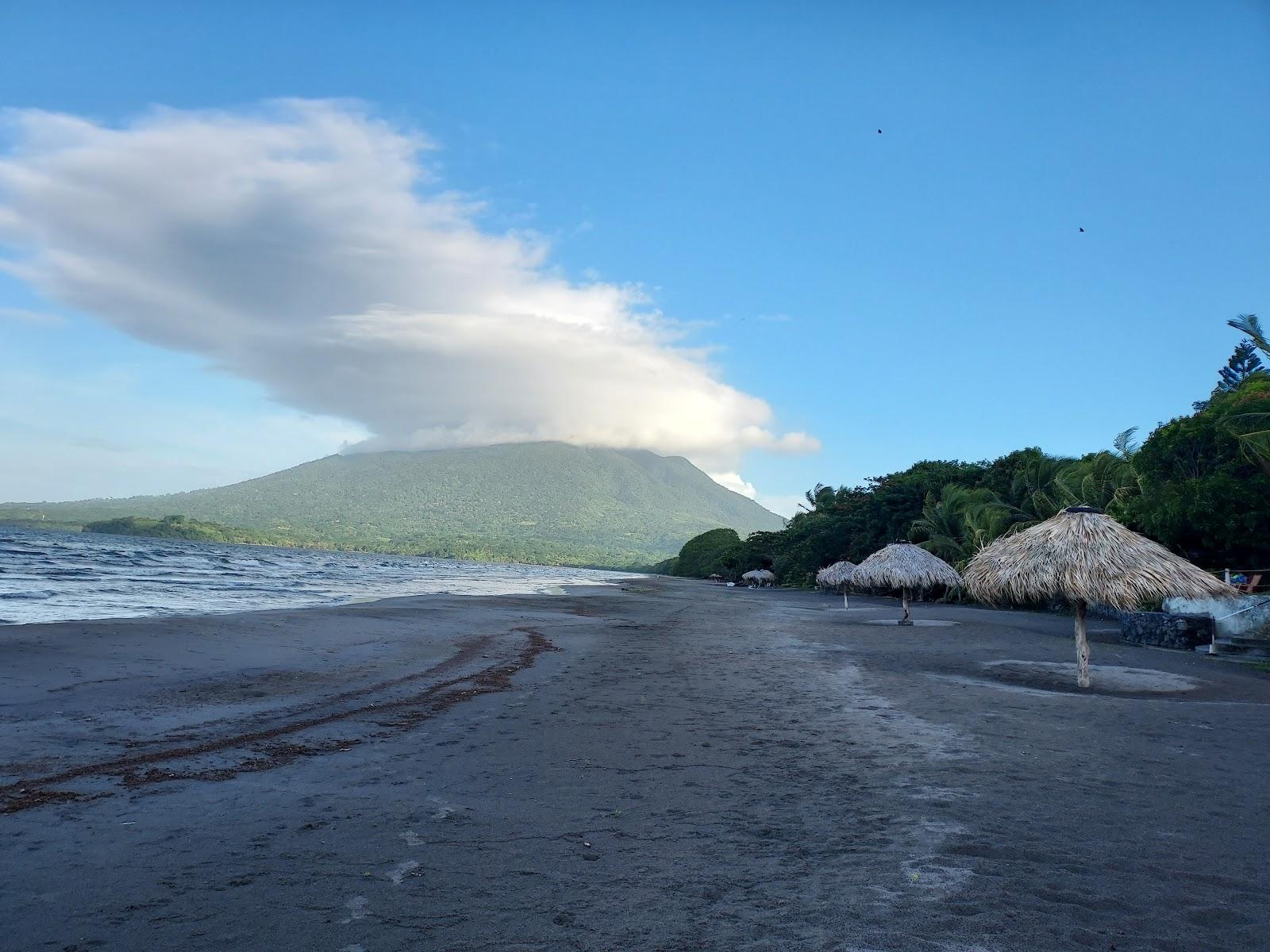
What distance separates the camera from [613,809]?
17.9 ft

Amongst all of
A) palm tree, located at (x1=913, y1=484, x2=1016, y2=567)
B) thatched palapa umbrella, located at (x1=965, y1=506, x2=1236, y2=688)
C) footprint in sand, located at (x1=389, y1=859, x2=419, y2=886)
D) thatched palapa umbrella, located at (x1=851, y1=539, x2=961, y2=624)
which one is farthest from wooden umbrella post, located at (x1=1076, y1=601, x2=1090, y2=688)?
palm tree, located at (x1=913, y1=484, x2=1016, y2=567)

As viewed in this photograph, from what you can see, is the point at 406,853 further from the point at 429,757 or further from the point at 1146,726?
the point at 1146,726

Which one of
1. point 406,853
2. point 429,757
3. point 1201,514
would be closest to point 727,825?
point 406,853

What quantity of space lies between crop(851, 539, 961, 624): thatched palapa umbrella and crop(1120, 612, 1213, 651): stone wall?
13.3 ft

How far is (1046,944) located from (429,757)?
186 inches

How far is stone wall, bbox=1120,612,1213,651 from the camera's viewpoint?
1694cm

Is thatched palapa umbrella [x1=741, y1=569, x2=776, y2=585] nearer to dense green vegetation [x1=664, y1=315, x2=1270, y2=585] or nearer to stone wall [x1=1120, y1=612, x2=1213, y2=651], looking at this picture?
dense green vegetation [x1=664, y1=315, x2=1270, y2=585]

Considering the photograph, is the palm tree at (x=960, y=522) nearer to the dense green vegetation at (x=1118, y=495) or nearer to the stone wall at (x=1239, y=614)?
the dense green vegetation at (x=1118, y=495)

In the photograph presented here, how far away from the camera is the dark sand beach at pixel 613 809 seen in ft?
12.2

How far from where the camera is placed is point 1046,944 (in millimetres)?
3543

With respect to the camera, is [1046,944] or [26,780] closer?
[1046,944]

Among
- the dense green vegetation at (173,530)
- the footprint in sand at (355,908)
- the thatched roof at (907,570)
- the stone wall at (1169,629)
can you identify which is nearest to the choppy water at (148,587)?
the footprint in sand at (355,908)

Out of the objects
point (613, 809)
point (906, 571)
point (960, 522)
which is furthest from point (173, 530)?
point (613, 809)

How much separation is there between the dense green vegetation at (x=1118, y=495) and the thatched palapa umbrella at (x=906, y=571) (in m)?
5.65
